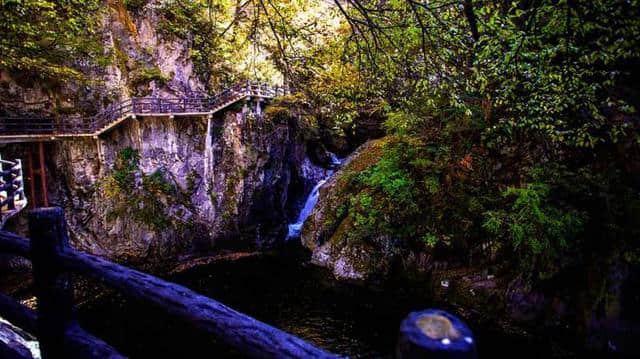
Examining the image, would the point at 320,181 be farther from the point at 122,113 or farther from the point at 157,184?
the point at 122,113

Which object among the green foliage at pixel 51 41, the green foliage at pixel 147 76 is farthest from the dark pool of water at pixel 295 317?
the green foliage at pixel 147 76

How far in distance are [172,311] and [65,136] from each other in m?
19.1

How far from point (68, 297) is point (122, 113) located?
57.6 ft

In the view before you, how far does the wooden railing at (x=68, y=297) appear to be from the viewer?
1864 mm

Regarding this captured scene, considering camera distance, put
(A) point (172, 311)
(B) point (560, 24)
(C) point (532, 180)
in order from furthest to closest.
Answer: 1. (C) point (532, 180)
2. (B) point (560, 24)
3. (A) point (172, 311)

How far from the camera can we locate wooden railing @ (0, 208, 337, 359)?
1.86m

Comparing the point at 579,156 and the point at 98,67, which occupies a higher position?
the point at 98,67

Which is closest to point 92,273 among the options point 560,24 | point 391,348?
point 560,24

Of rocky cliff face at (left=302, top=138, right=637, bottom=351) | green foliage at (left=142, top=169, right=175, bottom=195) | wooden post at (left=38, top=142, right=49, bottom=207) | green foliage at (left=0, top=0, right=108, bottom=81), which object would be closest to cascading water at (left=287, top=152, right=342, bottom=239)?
rocky cliff face at (left=302, top=138, right=637, bottom=351)

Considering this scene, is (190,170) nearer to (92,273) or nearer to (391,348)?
(391,348)

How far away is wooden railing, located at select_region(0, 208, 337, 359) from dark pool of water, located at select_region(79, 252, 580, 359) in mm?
6971

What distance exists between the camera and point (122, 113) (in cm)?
1755

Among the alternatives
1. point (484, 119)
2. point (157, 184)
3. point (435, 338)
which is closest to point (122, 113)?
point (157, 184)

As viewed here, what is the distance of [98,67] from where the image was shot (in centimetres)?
1777
